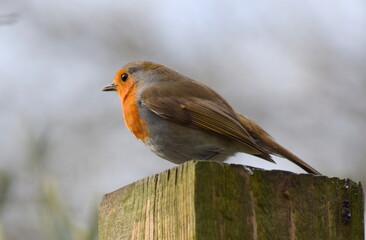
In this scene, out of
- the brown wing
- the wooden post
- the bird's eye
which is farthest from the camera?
the bird's eye

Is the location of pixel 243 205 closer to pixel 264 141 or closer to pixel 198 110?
pixel 264 141

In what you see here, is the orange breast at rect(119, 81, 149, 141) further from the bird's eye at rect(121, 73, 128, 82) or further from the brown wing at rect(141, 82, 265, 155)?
the bird's eye at rect(121, 73, 128, 82)

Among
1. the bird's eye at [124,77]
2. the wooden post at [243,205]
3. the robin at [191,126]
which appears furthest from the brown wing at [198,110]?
Result: the wooden post at [243,205]

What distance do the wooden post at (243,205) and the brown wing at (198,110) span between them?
49.6 inches

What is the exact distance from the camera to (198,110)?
3.95 meters

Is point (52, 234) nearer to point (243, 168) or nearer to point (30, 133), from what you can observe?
point (30, 133)

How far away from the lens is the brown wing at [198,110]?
3.71 m

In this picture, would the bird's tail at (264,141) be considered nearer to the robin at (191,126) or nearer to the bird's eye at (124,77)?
the robin at (191,126)

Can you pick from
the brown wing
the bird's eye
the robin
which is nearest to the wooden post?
the robin

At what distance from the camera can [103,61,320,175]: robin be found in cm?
375

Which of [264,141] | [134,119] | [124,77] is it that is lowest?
[264,141]

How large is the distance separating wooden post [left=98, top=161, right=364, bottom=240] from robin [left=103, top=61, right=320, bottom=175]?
1.09 m

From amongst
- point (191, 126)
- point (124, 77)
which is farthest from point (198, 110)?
point (124, 77)

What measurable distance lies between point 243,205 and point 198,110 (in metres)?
1.68
